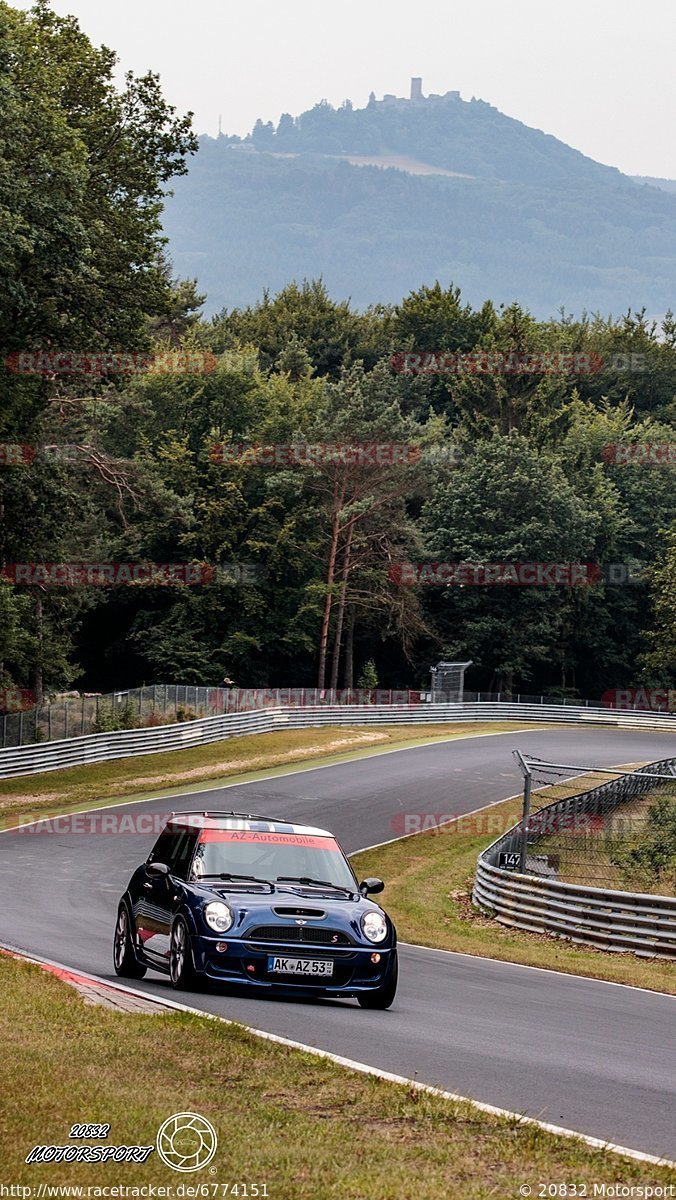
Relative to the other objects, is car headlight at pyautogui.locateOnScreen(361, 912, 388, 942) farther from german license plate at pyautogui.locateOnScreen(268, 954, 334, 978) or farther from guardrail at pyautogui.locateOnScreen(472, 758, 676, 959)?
guardrail at pyautogui.locateOnScreen(472, 758, 676, 959)

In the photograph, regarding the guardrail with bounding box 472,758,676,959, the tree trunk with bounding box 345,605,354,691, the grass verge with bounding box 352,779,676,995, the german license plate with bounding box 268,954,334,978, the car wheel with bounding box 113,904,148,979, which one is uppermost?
the tree trunk with bounding box 345,605,354,691

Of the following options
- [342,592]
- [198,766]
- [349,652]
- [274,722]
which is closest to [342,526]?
[342,592]

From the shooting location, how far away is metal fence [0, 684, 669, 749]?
45.0 metres

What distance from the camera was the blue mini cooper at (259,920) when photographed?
12.0 m

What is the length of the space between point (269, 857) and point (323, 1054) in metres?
4.28

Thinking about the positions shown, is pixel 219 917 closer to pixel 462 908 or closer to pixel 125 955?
pixel 125 955

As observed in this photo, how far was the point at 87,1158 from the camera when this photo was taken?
634 centimetres

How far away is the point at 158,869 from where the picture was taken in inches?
525

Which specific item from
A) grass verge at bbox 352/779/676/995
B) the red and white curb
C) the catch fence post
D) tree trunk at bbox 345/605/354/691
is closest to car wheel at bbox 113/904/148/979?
the red and white curb

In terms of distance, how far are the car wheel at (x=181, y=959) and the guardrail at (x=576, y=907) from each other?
9.23 m

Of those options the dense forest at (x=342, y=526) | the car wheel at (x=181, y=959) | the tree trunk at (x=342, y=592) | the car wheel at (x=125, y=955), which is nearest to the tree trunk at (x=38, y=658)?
the dense forest at (x=342, y=526)

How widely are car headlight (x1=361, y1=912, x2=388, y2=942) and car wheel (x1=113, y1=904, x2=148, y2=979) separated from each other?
2.38 m

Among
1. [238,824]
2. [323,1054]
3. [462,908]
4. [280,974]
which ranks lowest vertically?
[462,908]

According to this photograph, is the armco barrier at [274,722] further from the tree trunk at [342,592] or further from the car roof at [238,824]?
the car roof at [238,824]
